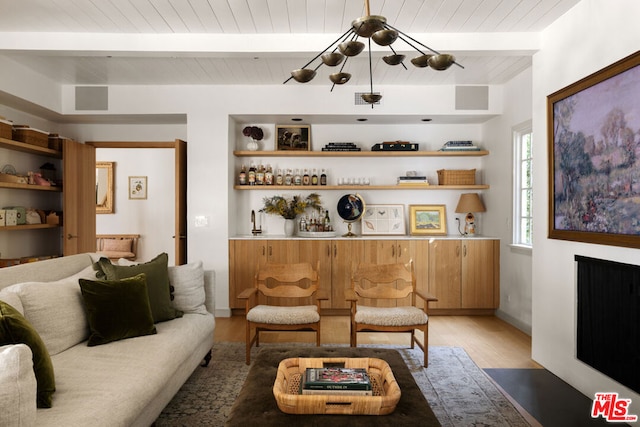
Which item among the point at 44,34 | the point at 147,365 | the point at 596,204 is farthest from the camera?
the point at 44,34

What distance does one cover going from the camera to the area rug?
8.29 ft

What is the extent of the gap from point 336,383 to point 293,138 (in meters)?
3.95

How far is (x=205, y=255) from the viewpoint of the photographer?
499 centimetres

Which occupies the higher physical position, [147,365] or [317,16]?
[317,16]

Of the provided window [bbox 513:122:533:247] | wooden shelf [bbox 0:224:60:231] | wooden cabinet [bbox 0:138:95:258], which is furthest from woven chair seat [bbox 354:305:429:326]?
wooden cabinet [bbox 0:138:95:258]

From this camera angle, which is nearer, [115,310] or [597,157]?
[115,310]

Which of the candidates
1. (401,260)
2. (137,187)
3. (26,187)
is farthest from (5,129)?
(401,260)

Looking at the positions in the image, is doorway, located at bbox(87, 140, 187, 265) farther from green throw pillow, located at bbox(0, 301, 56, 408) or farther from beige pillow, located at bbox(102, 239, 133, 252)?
green throw pillow, located at bbox(0, 301, 56, 408)

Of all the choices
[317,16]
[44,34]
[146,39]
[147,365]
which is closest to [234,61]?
[146,39]

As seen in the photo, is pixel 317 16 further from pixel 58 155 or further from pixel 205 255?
pixel 58 155

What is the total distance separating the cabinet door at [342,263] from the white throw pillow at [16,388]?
3731 millimetres

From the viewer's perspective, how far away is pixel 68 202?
496cm

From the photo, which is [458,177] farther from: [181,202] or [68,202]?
[68,202]

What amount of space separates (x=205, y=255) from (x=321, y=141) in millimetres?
2123
